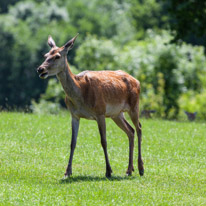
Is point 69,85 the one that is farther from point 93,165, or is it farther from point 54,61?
point 93,165

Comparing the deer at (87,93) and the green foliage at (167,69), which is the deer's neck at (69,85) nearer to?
the deer at (87,93)

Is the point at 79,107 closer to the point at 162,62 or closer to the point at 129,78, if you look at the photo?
the point at 129,78

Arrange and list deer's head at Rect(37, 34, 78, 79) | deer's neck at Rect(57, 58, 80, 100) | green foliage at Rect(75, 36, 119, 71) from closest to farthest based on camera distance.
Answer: deer's head at Rect(37, 34, 78, 79) → deer's neck at Rect(57, 58, 80, 100) → green foliage at Rect(75, 36, 119, 71)

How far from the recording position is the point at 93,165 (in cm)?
1420

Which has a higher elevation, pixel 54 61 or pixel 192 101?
pixel 54 61

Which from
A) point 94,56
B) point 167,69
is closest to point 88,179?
point 167,69

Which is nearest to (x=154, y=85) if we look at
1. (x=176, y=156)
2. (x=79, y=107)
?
(x=176, y=156)

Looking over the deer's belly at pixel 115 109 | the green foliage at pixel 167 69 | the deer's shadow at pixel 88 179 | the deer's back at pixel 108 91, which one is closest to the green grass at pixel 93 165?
the deer's shadow at pixel 88 179

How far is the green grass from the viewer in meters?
11.1

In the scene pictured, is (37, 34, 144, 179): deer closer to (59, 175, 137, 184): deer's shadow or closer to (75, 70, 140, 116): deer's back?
(75, 70, 140, 116): deer's back

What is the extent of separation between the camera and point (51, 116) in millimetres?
21234

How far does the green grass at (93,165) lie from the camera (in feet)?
36.3

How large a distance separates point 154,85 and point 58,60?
105ft

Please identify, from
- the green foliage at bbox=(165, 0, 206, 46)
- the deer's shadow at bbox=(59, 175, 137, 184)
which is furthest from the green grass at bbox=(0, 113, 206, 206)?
the green foliage at bbox=(165, 0, 206, 46)
